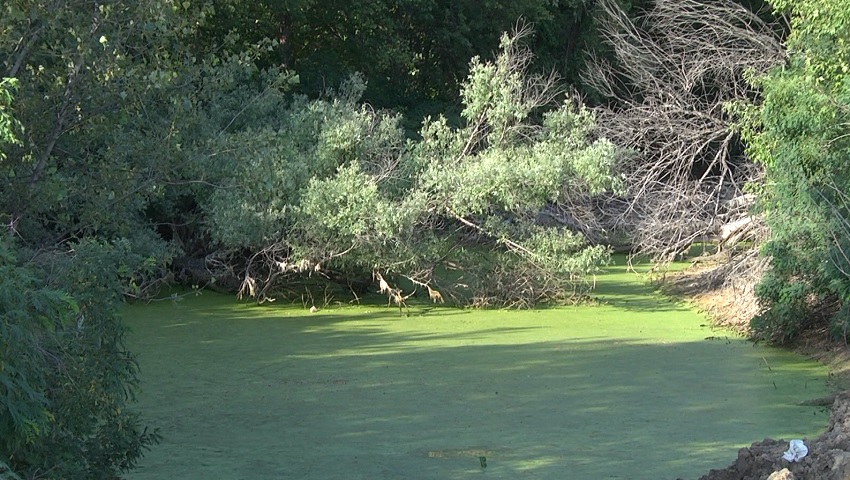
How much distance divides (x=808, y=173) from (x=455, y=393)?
352 centimetres

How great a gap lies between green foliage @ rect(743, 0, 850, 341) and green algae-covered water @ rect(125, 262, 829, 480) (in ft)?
1.81

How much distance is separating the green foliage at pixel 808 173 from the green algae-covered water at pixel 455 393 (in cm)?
Result: 55

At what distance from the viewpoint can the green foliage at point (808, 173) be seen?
912 cm

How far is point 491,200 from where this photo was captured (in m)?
11.9

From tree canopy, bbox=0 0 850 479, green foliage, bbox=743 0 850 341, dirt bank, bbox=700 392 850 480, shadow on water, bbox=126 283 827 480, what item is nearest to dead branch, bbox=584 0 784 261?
tree canopy, bbox=0 0 850 479

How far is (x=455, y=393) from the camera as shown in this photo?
8.20 m

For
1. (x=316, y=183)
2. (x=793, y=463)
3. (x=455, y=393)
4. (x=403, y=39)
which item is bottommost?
(x=455, y=393)

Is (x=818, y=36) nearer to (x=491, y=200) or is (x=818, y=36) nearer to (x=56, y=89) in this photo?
(x=491, y=200)

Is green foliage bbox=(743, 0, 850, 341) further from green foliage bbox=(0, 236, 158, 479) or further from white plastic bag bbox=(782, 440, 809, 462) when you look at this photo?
green foliage bbox=(0, 236, 158, 479)

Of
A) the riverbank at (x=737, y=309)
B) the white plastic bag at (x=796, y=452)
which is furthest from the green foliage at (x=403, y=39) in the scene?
the white plastic bag at (x=796, y=452)

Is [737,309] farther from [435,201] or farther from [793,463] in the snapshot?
[793,463]

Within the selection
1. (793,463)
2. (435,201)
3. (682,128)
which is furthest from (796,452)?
(682,128)

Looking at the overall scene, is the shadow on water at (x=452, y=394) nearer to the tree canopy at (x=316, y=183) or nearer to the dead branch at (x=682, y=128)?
the tree canopy at (x=316, y=183)

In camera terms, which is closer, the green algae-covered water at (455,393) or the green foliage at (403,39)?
the green algae-covered water at (455,393)
